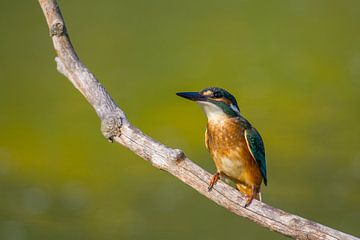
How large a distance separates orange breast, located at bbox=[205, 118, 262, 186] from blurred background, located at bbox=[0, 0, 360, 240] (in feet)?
6.68

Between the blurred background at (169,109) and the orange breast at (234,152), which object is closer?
the orange breast at (234,152)

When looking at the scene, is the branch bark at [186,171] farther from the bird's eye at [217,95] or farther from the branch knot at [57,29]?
the bird's eye at [217,95]

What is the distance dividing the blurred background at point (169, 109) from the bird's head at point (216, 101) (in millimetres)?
2106

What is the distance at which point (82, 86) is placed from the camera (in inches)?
115

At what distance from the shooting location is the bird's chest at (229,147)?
315 centimetres

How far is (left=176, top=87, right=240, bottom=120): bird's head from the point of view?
3051 mm

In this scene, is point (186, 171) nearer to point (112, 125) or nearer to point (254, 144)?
point (112, 125)

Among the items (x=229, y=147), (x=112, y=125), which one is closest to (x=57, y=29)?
(x=112, y=125)

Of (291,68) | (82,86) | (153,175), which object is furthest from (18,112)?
(82,86)

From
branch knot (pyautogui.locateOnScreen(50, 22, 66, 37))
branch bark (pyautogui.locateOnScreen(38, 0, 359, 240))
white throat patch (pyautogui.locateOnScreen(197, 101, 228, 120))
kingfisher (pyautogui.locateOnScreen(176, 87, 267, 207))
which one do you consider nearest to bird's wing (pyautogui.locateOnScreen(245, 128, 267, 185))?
kingfisher (pyautogui.locateOnScreen(176, 87, 267, 207))

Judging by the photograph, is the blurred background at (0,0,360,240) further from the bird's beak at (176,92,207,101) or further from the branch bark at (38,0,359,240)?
the branch bark at (38,0,359,240)

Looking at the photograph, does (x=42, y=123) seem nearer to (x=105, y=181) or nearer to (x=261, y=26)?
(x=105, y=181)

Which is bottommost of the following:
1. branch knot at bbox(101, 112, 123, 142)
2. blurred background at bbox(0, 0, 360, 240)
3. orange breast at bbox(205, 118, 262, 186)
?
branch knot at bbox(101, 112, 123, 142)

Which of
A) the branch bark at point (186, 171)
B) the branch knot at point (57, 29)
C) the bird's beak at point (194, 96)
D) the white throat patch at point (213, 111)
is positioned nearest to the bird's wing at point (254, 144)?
the white throat patch at point (213, 111)
